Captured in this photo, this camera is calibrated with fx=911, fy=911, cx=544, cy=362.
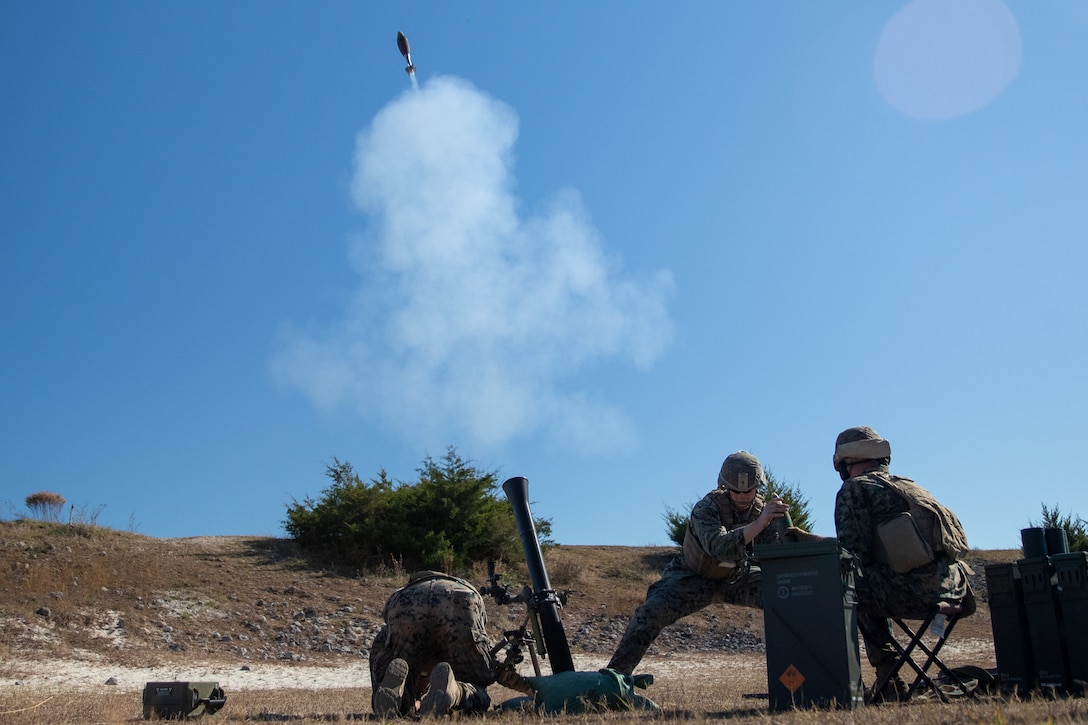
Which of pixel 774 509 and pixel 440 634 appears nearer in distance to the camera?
pixel 774 509

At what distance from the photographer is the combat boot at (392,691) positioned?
564cm

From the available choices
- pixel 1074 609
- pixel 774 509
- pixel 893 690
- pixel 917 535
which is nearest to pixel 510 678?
pixel 774 509

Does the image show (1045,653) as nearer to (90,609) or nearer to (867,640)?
(867,640)

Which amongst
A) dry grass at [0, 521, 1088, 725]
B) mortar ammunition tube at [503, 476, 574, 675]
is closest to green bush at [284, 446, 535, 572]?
dry grass at [0, 521, 1088, 725]

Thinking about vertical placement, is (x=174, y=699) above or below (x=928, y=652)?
below

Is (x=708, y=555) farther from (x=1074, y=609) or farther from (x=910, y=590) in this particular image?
(x=1074, y=609)

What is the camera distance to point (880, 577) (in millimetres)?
6121

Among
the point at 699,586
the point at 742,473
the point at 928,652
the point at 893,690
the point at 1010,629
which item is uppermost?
the point at 742,473

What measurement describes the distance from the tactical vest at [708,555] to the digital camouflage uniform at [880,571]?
130 centimetres

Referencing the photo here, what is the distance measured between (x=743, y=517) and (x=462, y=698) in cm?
291

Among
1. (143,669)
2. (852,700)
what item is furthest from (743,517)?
(143,669)

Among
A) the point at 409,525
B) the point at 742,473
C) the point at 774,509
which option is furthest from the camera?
the point at 409,525

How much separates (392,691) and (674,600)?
263 cm

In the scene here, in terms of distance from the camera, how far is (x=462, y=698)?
19.4ft
